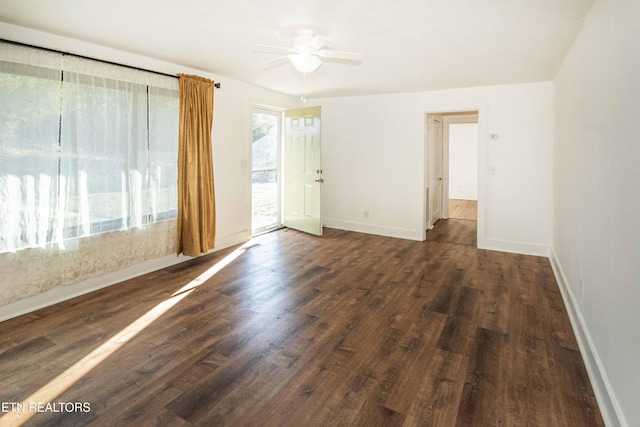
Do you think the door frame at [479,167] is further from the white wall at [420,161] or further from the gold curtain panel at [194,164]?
Answer: the gold curtain panel at [194,164]

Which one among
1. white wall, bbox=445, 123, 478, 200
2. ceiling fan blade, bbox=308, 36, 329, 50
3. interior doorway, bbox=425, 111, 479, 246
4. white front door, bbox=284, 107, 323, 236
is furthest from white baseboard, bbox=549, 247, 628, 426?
white wall, bbox=445, 123, 478, 200

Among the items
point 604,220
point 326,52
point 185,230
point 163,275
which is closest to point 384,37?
point 326,52

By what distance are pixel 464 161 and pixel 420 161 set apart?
6.08 meters

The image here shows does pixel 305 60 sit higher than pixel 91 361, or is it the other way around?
pixel 305 60

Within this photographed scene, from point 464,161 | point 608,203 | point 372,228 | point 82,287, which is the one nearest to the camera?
point 608,203

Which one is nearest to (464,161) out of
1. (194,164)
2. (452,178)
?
(452,178)

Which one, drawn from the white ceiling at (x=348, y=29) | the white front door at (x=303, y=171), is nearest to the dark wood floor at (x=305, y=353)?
the white front door at (x=303, y=171)

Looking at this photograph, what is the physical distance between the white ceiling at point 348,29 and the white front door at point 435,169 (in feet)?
6.79

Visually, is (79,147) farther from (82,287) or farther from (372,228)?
(372,228)

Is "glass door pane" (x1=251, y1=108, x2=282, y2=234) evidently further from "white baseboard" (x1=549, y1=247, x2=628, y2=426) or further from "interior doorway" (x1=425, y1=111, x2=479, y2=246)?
"white baseboard" (x1=549, y1=247, x2=628, y2=426)

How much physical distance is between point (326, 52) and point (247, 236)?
3392 mm

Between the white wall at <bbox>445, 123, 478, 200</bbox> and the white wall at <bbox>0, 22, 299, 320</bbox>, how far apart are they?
660 cm

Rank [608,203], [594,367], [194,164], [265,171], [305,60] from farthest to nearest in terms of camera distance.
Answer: [265,171], [194,164], [305,60], [594,367], [608,203]

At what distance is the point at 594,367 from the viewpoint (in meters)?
2.06
